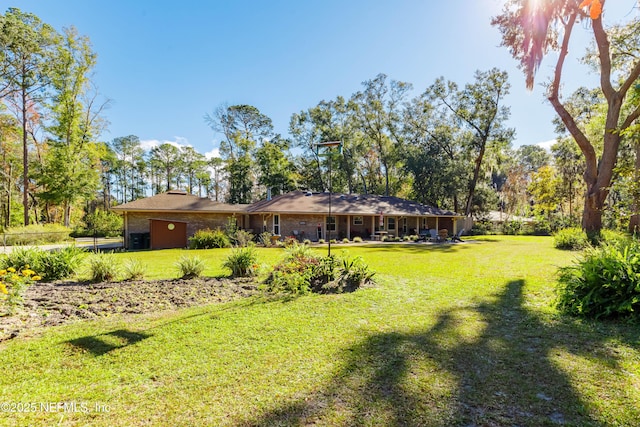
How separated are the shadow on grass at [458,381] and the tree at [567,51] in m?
13.2

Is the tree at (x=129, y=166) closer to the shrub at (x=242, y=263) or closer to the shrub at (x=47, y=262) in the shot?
the shrub at (x=47, y=262)

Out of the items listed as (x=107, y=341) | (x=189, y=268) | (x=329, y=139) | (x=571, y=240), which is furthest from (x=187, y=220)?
(x=571, y=240)

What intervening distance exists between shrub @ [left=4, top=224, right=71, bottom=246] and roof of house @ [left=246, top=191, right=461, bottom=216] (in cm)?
1266

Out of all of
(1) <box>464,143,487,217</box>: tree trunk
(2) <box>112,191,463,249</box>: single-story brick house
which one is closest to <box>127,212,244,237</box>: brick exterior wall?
(2) <box>112,191,463,249</box>: single-story brick house

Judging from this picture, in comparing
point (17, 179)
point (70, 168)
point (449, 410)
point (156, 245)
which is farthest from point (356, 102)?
point (17, 179)

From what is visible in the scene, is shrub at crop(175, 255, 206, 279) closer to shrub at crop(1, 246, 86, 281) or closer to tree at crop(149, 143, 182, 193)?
shrub at crop(1, 246, 86, 281)

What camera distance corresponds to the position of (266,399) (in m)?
2.69

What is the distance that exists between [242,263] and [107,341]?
458cm

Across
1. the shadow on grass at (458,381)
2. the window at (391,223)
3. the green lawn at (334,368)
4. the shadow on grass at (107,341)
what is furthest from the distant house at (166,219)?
the shadow on grass at (458,381)

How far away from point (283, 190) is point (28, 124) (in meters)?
A: 23.8

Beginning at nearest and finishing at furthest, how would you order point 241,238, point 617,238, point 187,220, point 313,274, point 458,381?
point 458,381 < point 313,274 < point 617,238 < point 241,238 < point 187,220

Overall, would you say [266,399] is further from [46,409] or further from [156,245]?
[156,245]

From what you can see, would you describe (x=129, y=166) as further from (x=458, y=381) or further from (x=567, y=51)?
(x=458, y=381)

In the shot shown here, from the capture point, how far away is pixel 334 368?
10.7 feet
